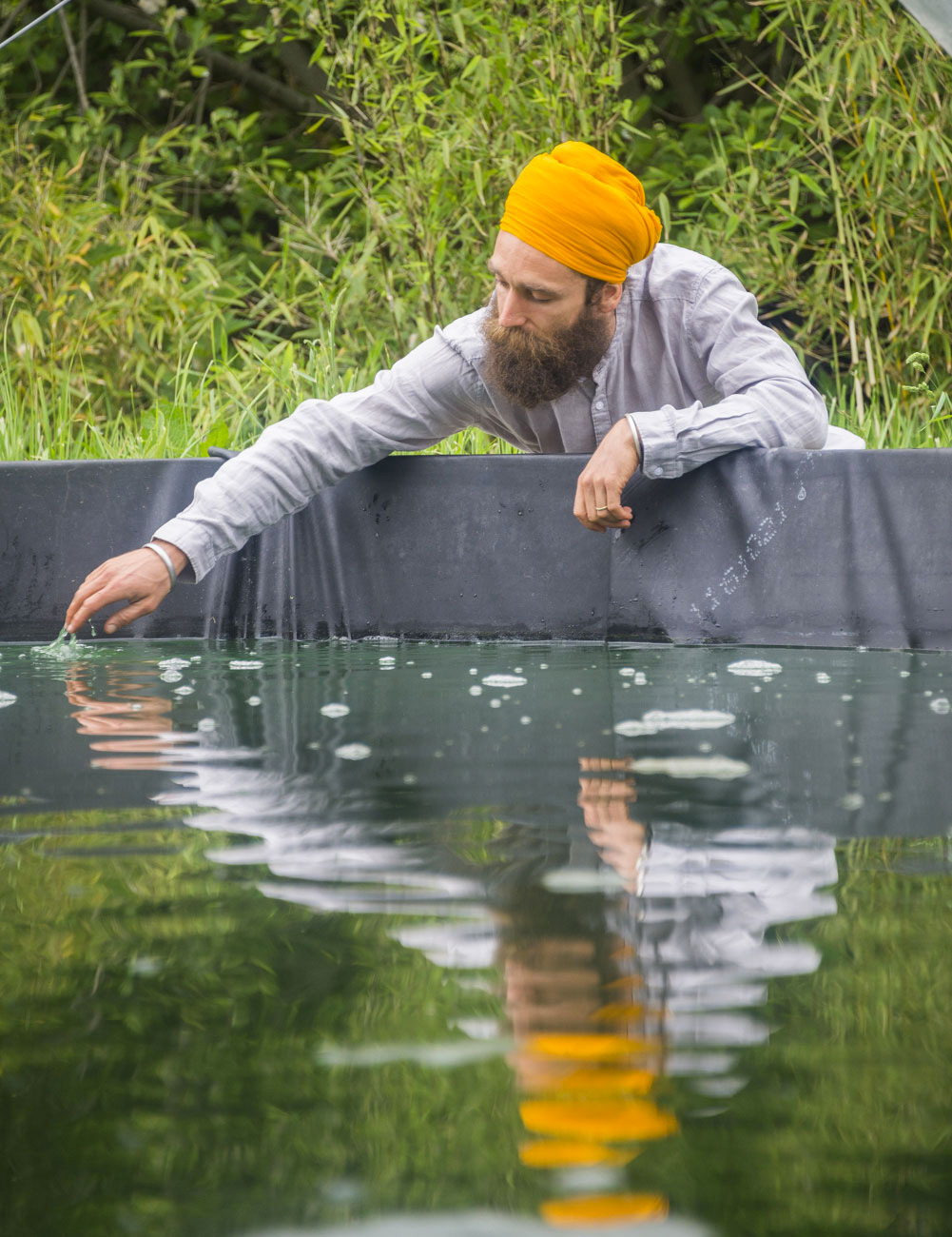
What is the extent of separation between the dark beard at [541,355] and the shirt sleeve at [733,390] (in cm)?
18

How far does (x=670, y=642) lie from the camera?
2662 millimetres

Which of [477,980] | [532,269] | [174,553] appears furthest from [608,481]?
[477,980]

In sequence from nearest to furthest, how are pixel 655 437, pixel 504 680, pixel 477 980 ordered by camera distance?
pixel 477 980, pixel 504 680, pixel 655 437

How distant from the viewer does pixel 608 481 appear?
2469 mm

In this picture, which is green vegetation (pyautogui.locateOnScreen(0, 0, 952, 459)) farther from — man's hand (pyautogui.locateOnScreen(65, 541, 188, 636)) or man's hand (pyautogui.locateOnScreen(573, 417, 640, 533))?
man's hand (pyautogui.locateOnScreen(65, 541, 188, 636))

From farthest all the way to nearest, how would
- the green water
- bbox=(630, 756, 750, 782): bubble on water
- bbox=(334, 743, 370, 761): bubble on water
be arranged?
bbox=(334, 743, 370, 761): bubble on water
bbox=(630, 756, 750, 782): bubble on water
the green water

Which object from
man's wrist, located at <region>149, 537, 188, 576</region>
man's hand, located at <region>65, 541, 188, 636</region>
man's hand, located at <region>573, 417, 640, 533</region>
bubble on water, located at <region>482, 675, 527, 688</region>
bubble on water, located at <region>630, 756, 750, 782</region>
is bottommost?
bubble on water, located at <region>630, 756, 750, 782</region>

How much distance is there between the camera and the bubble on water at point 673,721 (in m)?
1.74

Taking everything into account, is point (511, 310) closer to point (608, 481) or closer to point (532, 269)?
point (532, 269)

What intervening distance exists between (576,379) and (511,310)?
0.18 m

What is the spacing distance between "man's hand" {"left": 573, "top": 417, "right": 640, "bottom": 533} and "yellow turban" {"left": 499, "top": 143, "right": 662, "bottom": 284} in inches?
13.2

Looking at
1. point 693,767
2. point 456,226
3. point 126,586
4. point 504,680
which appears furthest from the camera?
point 456,226

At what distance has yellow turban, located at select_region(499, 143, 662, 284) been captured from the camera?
2.60 metres

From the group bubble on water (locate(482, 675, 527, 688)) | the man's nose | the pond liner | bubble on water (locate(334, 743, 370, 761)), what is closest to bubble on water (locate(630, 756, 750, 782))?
bubble on water (locate(334, 743, 370, 761))
